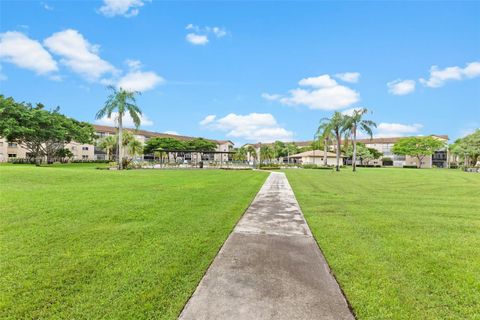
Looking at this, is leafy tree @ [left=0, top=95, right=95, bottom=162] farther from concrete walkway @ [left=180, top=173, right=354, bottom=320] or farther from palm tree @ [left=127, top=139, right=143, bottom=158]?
concrete walkway @ [left=180, top=173, right=354, bottom=320]

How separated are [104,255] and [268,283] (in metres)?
2.79

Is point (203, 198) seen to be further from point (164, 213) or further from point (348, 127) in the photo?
point (348, 127)

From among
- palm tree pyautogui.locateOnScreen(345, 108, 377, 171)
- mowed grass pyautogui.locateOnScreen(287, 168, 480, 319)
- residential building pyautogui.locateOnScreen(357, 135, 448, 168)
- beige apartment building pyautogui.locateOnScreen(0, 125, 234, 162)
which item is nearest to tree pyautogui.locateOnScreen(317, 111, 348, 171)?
palm tree pyautogui.locateOnScreen(345, 108, 377, 171)

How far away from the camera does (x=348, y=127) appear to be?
39031 mm

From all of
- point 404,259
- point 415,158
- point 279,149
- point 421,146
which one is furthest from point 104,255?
point 415,158

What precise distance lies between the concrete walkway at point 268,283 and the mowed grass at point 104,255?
0.25 meters

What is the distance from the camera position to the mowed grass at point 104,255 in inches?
117

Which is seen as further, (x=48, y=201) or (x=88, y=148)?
(x=88, y=148)

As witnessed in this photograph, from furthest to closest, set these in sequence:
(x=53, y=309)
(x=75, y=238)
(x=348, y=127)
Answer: (x=348, y=127)
(x=75, y=238)
(x=53, y=309)

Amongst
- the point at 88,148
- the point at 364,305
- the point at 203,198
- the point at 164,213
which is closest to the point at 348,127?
the point at 203,198

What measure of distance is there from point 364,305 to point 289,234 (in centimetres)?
279

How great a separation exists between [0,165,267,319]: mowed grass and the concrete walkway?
0.25 m

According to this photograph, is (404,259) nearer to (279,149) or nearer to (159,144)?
(159,144)

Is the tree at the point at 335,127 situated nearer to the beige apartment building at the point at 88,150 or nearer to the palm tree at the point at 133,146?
the beige apartment building at the point at 88,150
